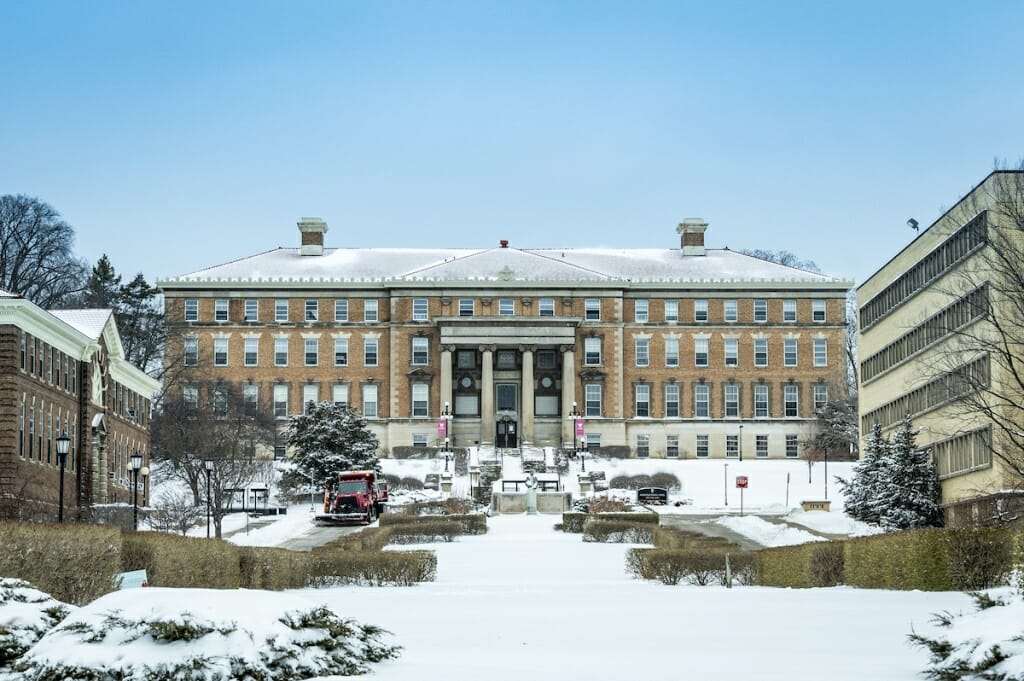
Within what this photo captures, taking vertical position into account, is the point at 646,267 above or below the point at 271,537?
above

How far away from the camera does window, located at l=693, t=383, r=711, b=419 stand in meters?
106

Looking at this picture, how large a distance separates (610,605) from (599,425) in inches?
3068

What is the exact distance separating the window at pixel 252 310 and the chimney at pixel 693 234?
30.5m

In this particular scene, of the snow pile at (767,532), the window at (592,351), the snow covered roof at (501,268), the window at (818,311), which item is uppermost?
the snow covered roof at (501,268)

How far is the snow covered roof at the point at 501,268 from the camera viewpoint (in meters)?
106

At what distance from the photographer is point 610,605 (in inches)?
1014

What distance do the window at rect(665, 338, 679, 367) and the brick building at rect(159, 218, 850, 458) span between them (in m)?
0.10

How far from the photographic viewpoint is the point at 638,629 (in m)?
20.9

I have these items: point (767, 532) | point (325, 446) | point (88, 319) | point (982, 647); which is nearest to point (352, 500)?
point (88, 319)

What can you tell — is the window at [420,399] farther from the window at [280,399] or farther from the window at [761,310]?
the window at [761,310]

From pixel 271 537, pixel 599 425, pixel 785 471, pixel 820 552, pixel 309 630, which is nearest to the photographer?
pixel 309 630

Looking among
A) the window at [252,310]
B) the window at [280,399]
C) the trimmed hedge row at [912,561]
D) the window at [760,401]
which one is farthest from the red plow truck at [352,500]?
the window at [760,401]

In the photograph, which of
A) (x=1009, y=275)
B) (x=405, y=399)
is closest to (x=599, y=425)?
(x=405, y=399)

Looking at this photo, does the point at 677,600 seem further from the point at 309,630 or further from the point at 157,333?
the point at 157,333
